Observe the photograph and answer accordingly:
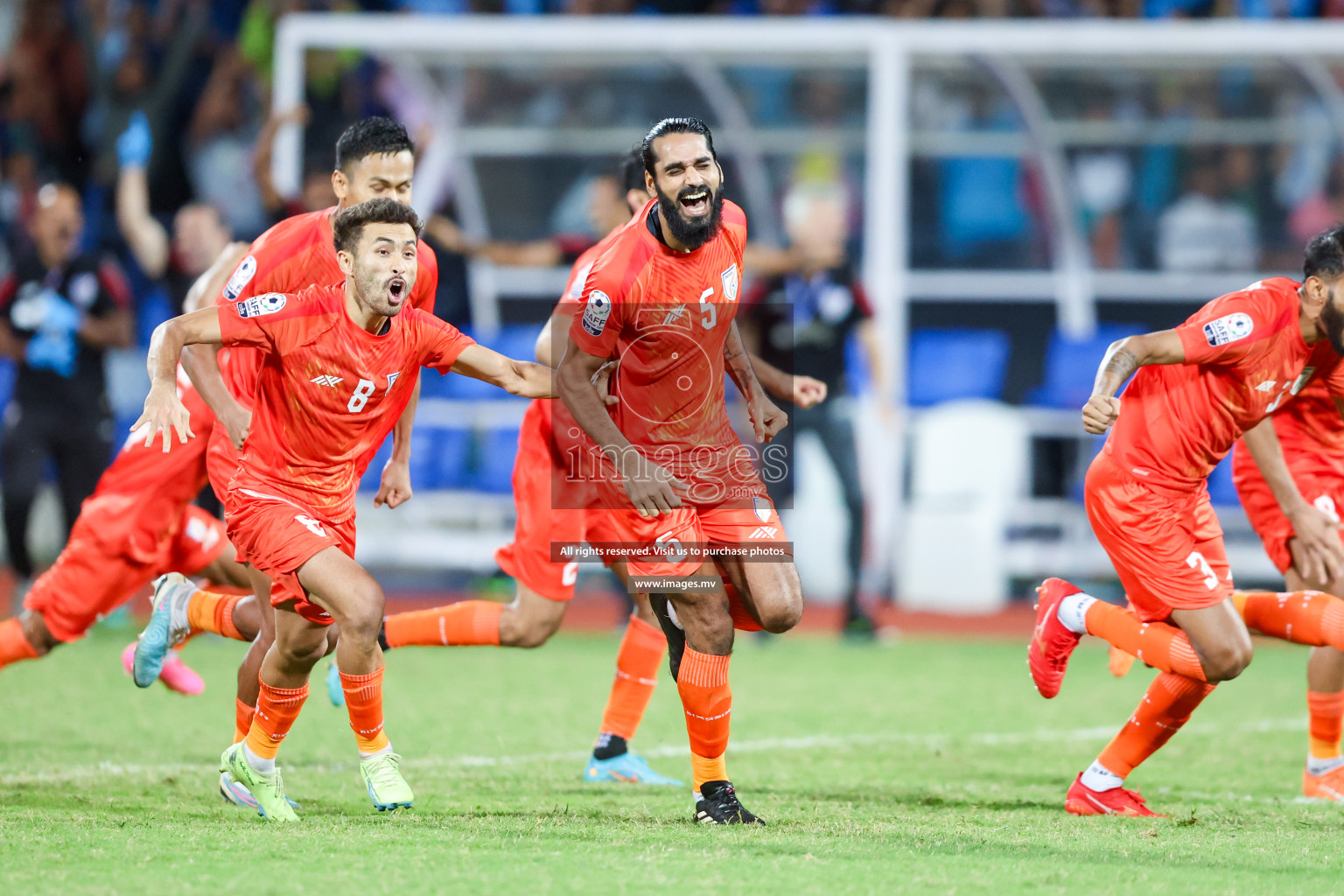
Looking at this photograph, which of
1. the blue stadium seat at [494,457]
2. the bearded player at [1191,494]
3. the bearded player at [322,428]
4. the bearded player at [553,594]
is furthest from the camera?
the blue stadium seat at [494,457]

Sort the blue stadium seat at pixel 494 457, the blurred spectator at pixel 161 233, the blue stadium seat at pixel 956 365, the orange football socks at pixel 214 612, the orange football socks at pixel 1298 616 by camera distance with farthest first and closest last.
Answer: the blue stadium seat at pixel 956 365 < the blue stadium seat at pixel 494 457 < the blurred spectator at pixel 161 233 < the orange football socks at pixel 214 612 < the orange football socks at pixel 1298 616

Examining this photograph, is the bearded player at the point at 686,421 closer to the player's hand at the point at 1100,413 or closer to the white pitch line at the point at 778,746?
the player's hand at the point at 1100,413

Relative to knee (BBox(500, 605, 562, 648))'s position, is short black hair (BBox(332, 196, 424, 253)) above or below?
above

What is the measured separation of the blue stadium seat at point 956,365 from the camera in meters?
12.7

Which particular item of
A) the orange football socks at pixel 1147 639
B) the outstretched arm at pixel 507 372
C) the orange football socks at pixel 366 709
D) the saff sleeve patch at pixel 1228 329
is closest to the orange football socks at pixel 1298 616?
the orange football socks at pixel 1147 639

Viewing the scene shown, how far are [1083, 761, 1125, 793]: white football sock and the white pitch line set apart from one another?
1.41 m

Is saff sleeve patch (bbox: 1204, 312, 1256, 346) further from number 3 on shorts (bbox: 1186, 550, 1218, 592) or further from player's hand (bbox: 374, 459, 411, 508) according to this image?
player's hand (bbox: 374, 459, 411, 508)

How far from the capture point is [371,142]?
5.83m

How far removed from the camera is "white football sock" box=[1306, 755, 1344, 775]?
5805 millimetres

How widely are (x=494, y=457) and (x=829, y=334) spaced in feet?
9.27

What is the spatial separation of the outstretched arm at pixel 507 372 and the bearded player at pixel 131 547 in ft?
5.37

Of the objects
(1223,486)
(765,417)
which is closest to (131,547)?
(765,417)

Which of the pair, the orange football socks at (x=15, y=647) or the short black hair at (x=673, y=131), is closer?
the short black hair at (x=673, y=131)

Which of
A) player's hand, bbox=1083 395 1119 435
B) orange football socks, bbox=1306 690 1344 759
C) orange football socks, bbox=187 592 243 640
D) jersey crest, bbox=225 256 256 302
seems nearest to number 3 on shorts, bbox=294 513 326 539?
jersey crest, bbox=225 256 256 302
